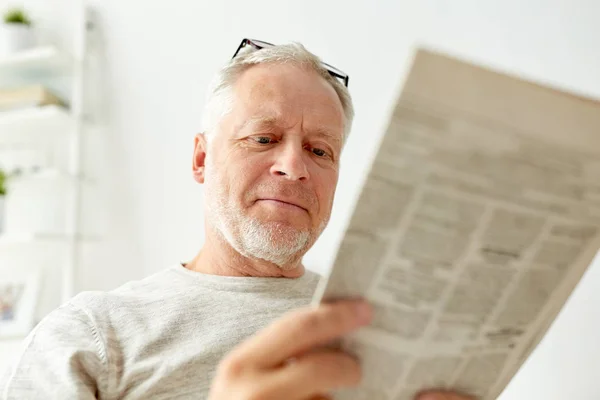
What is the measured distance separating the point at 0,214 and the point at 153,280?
1.16 m

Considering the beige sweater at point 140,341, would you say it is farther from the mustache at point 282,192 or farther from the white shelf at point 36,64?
the white shelf at point 36,64

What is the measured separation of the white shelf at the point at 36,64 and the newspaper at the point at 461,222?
69.1 inches

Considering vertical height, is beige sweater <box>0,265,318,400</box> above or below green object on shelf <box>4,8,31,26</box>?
below

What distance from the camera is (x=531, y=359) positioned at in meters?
1.14

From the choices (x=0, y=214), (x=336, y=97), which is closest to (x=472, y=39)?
(x=336, y=97)

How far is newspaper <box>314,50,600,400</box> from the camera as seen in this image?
0.48m

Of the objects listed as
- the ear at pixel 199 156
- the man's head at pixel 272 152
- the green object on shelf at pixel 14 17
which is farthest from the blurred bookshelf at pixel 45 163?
the man's head at pixel 272 152

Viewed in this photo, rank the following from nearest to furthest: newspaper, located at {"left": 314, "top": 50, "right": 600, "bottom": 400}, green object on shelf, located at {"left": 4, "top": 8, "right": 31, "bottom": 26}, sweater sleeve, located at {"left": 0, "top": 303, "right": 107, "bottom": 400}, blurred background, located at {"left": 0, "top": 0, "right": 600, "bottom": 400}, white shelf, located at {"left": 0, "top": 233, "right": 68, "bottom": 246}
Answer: newspaper, located at {"left": 314, "top": 50, "right": 600, "bottom": 400}
sweater sleeve, located at {"left": 0, "top": 303, "right": 107, "bottom": 400}
blurred background, located at {"left": 0, "top": 0, "right": 600, "bottom": 400}
white shelf, located at {"left": 0, "top": 233, "right": 68, "bottom": 246}
green object on shelf, located at {"left": 4, "top": 8, "right": 31, "bottom": 26}

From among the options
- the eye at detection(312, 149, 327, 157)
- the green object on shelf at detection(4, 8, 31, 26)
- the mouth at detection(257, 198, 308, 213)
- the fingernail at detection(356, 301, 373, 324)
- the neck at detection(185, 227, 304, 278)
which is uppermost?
the fingernail at detection(356, 301, 373, 324)

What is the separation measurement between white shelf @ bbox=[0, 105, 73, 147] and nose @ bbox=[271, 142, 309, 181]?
1127 millimetres

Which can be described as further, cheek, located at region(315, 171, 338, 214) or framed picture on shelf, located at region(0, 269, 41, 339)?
framed picture on shelf, located at region(0, 269, 41, 339)

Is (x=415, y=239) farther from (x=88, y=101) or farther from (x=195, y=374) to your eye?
(x=88, y=101)

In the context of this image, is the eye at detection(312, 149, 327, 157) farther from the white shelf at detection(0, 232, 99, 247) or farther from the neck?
the white shelf at detection(0, 232, 99, 247)

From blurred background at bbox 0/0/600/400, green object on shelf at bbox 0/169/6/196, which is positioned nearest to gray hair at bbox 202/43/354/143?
blurred background at bbox 0/0/600/400
